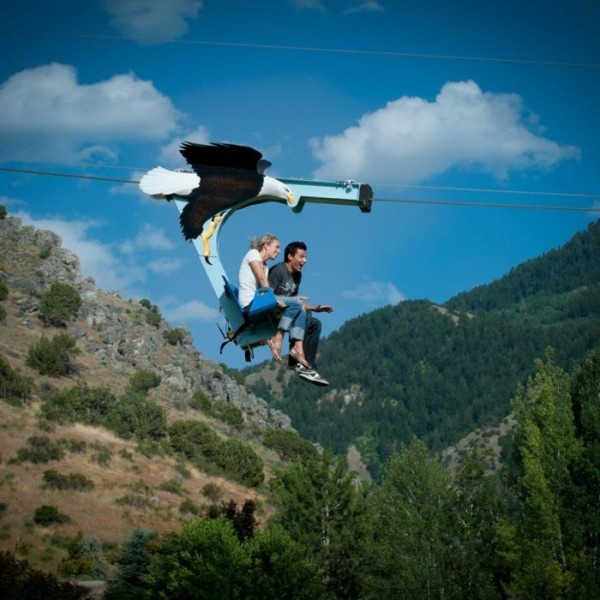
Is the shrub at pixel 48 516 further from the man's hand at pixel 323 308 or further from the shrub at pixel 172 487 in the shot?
the man's hand at pixel 323 308

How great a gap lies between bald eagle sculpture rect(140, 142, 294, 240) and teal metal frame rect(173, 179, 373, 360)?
0.33 feet

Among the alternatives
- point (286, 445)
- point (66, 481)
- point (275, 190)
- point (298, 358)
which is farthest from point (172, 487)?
point (275, 190)

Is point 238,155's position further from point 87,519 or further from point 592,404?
point 592,404

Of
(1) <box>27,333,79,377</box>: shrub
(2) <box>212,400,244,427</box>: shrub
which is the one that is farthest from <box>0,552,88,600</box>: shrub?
(2) <box>212,400,244,427</box>: shrub

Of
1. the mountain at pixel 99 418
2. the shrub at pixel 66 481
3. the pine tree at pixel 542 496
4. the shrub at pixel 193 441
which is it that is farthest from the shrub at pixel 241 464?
the pine tree at pixel 542 496

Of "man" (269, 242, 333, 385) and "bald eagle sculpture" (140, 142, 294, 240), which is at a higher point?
"bald eagle sculpture" (140, 142, 294, 240)

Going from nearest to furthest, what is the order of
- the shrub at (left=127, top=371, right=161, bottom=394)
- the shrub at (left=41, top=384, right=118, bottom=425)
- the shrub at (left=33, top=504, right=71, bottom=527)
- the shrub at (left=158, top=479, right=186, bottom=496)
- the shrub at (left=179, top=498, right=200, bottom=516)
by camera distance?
1. the shrub at (left=33, top=504, right=71, bottom=527)
2. the shrub at (left=179, top=498, right=200, bottom=516)
3. the shrub at (left=158, top=479, right=186, bottom=496)
4. the shrub at (left=41, top=384, right=118, bottom=425)
5. the shrub at (left=127, top=371, right=161, bottom=394)

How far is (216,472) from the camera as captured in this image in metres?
70.9

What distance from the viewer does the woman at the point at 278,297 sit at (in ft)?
44.0

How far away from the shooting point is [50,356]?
7338 centimetres

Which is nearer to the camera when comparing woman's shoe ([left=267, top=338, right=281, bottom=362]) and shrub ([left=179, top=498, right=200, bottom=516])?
woman's shoe ([left=267, top=338, right=281, bottom=362])

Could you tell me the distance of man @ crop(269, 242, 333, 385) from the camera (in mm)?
13727

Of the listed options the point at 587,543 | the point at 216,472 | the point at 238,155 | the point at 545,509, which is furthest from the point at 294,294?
the point at 216,472

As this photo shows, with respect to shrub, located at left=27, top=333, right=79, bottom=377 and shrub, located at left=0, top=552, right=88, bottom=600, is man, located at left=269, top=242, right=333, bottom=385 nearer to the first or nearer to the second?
shrub, located at left=0, top=552, right=88, bottom=600
